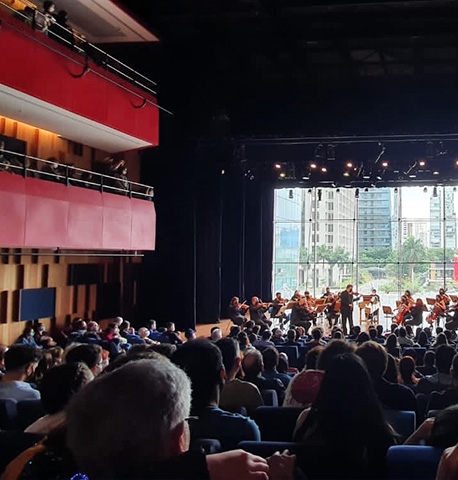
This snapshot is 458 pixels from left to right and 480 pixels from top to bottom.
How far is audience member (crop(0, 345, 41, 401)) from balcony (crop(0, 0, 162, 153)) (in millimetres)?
4959

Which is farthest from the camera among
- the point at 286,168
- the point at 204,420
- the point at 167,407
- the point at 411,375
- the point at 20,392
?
the point at 286,168

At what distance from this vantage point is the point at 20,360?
381 centimetres

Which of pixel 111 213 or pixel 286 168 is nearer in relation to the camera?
pixel 111 213

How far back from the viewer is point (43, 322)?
34.3 ft

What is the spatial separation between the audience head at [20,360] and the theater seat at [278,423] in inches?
71.6

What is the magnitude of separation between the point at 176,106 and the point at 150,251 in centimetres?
359

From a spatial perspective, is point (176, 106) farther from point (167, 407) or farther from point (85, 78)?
point (167, 407)

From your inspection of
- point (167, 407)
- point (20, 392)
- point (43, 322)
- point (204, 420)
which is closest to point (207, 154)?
point (43, 322)

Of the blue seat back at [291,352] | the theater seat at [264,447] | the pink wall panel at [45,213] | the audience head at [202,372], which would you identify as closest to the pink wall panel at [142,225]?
the pink wall panel at [45,213]

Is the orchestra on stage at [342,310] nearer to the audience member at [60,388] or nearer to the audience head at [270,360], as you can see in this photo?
the audience head at [270,360]

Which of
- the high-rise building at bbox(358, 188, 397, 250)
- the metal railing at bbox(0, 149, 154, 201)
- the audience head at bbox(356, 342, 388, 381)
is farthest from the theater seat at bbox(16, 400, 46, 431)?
the high-rise building at bbox(358, 188, 397, 250)

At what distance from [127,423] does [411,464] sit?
1393 millimetres

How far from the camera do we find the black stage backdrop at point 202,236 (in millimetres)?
12641

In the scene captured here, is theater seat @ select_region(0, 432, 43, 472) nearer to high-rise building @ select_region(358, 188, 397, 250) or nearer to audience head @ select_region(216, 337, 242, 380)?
audience head @ select_region(216, 337, 242, 380)
